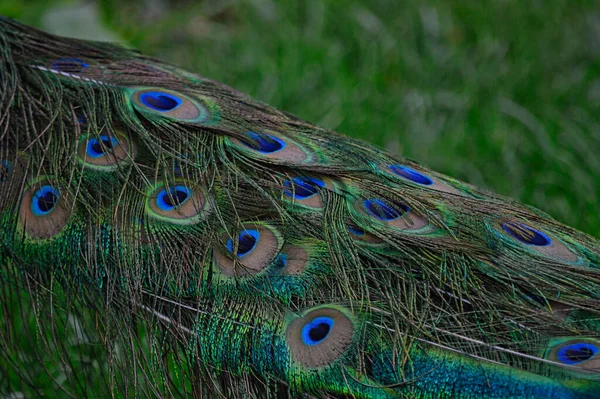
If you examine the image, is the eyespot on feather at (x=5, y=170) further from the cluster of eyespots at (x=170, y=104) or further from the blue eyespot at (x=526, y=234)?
the blue eyespot at (x=526, y=234)

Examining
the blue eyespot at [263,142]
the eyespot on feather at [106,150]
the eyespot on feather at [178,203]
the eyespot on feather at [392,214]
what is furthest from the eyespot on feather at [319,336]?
the eyespot on feather at [106,150]

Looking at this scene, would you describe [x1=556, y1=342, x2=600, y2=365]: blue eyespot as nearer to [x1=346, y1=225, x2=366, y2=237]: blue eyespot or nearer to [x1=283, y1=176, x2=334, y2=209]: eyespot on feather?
[x1=346, y1=225, x2=366, y2=237]: blue eyespot

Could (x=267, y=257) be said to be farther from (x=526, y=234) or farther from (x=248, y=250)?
(x=526, y=234)

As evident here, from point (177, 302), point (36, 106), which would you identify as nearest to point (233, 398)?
point (177, 302)

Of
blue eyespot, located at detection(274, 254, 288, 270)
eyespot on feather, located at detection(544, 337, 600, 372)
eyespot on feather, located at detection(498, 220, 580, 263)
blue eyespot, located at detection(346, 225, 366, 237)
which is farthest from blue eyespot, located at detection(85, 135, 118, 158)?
eyespot on feather, located at detection(544, 337, 600, 372)

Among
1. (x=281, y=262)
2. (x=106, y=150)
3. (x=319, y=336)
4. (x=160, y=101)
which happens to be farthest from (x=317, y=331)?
(x=160, y=101)

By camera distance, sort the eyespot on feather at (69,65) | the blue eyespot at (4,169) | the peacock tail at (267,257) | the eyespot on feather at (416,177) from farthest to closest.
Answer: the eyespot on feather at (69,65) → the blue eyespot at (4,169) → the eyespot on feather at (416,177) → the peacock tail at (267,257)

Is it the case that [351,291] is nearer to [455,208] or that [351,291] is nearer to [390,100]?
[455,208]
